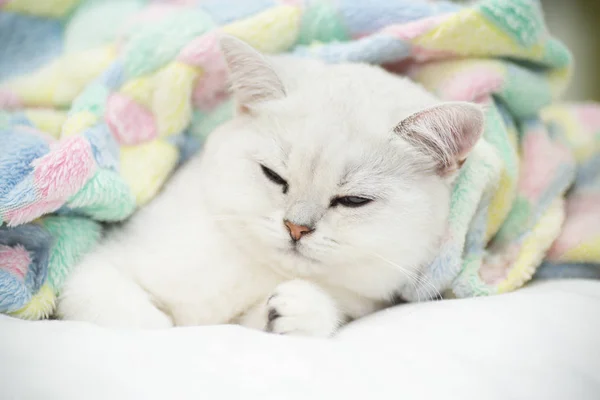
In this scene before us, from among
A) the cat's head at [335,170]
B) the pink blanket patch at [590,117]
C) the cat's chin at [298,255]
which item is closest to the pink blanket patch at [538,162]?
the pink blanket patch at [590,117]

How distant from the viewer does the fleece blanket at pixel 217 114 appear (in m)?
1.05

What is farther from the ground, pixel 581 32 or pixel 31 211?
pixel 581 32

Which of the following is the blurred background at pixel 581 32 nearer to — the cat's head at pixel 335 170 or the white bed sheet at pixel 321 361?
the cat's head at pixel 335 170

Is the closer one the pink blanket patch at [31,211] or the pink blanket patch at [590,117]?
the pink blanket patch at [31,211]

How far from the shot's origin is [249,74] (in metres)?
1.09

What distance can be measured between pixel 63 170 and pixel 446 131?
2.47ft

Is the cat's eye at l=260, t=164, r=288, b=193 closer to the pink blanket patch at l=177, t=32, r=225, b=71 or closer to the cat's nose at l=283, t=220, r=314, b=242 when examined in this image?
the cat's nose at l=283, t=220, r=314, b=242

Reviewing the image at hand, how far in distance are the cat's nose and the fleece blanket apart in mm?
292

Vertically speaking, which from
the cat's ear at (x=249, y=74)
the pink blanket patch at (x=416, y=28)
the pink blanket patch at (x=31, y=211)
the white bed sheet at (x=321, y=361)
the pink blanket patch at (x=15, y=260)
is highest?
the pink blanket patch at (x=416, y=28)

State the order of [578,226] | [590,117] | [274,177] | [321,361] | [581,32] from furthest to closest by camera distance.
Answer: [581,32], [590,117], [578,226], [274,177], [321,361]

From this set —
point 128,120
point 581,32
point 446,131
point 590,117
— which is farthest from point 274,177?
point 581,32

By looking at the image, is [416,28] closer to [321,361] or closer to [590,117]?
[590,117]

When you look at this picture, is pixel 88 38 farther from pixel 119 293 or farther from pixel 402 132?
pixel 402 132

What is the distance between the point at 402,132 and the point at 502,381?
49 cm
